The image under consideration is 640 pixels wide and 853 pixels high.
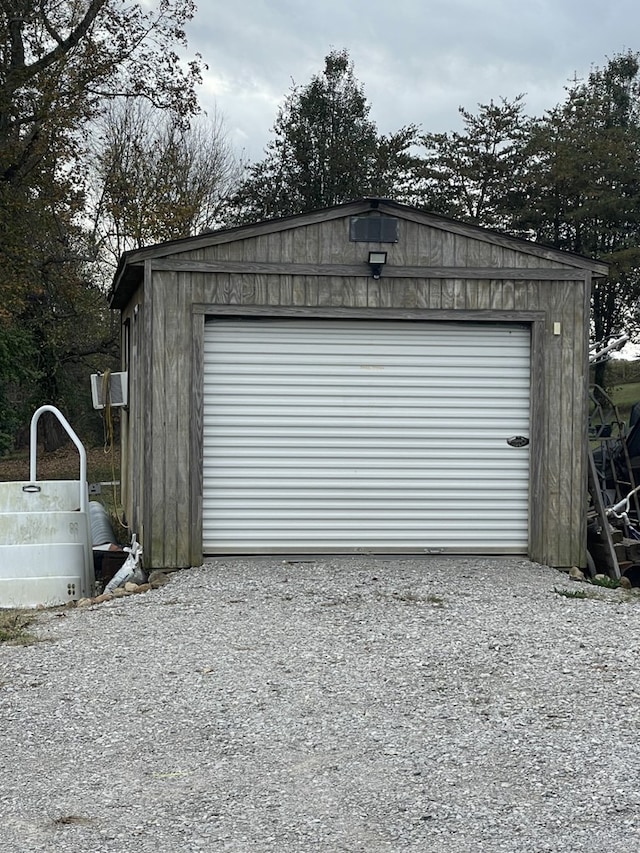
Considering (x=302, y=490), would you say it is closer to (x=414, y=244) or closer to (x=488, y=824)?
(x=414, y=244)

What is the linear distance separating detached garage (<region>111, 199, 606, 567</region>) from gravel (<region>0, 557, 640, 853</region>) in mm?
1273

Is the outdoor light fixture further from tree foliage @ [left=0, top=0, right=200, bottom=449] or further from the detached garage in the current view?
tree foliage @ [left=0, top=0, right=200, bottom=449]

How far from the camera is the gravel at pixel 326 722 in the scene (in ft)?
12.9

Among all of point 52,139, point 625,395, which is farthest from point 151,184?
point 625,395

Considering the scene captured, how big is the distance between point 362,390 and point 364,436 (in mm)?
437

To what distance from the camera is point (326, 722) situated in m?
5.20

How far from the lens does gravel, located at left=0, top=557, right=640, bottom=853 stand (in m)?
3.92

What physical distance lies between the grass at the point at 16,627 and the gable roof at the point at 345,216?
129 inches

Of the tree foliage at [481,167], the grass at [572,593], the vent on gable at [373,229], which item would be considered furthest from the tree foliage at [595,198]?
the grass at [572,593]

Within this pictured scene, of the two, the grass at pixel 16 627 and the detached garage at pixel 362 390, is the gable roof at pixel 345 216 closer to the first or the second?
the detached garage at pixel 362 390

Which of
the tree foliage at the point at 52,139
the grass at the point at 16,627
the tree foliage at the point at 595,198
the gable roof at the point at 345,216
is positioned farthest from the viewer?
the tree foliage at the point at 595,198

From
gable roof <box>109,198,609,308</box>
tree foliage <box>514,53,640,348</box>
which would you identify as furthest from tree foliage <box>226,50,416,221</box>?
gable roof <box>109,198,609,308</box>

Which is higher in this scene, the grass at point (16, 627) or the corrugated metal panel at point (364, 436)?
the corrugated metal panel at point (364, 436)

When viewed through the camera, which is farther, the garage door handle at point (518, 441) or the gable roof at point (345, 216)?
the garage door handle at point (518, 441)
